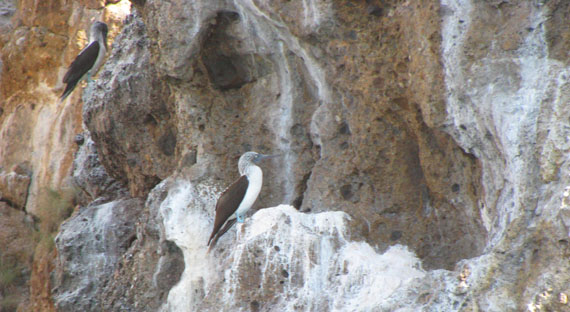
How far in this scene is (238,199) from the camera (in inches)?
197

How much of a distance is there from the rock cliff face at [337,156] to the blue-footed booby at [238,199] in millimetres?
100

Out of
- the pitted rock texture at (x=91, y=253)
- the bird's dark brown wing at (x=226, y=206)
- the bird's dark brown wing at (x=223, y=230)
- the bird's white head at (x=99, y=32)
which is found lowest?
the pitted rock texture at (x=91, y=253)

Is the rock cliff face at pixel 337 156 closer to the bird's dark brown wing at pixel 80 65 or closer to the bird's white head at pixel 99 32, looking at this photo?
the bird's dark brown wing at pixel 80 65

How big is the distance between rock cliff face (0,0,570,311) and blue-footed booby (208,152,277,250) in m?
0.10

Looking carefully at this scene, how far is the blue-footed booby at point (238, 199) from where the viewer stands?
4.96 metres

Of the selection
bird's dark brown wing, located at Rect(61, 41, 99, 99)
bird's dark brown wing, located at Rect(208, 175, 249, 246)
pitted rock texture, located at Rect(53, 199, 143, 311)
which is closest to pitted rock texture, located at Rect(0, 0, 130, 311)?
bird's dark brown wing, located at Rect(61, 41, 99, 99)

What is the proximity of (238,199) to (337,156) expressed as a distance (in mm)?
776

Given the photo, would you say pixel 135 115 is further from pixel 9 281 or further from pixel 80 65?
pixel 9 281

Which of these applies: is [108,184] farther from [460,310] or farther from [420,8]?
[460,310]

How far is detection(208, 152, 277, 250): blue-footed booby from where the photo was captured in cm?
496

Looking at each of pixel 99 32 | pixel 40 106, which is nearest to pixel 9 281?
pixel 40 106

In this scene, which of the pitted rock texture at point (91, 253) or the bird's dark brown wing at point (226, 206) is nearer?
the bird's dark brown wing at point (226, 206)

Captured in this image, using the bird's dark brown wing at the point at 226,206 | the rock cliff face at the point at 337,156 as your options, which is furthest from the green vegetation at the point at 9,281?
the bird's dark brown wing at the point at 226,206

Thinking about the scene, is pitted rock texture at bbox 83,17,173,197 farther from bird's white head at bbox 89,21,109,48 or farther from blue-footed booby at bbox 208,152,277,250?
bird's white head at bbox 89,21,109,48
